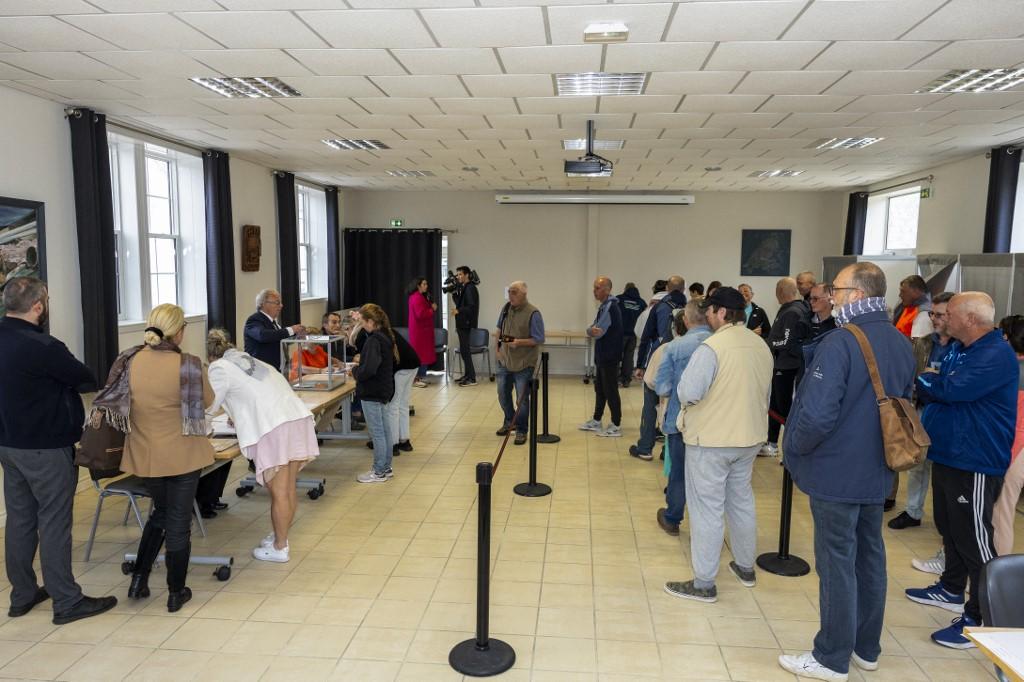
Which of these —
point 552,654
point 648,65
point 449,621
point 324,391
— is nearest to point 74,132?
point 324,391

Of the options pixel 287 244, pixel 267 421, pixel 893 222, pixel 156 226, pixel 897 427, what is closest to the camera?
pixel 897 427

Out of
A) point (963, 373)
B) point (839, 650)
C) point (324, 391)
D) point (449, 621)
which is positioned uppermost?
point (963, 373)

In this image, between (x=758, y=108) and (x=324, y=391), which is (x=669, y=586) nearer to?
(x=324, y=391)

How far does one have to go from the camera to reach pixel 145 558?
3404mm

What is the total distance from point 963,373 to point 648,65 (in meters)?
2.37

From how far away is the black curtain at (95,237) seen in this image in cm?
507

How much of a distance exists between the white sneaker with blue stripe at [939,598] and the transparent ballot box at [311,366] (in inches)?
166

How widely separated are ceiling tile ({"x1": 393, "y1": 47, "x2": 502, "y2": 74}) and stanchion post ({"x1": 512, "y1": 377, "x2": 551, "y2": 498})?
222 centimetres

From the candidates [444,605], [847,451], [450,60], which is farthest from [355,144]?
[847,451]

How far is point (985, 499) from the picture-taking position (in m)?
Result: 3.07

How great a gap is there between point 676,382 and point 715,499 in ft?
2.90

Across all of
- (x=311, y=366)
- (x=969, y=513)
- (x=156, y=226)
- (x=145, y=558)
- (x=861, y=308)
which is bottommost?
(x=145, y=558)

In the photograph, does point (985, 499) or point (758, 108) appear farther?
point (758, 108)

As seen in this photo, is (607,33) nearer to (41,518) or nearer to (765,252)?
(41,518)
